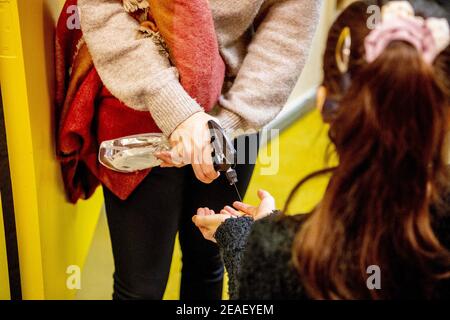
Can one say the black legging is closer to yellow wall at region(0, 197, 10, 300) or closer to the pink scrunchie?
yellow wall at region(0, 197, 10, 300)

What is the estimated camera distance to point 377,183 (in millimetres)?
545

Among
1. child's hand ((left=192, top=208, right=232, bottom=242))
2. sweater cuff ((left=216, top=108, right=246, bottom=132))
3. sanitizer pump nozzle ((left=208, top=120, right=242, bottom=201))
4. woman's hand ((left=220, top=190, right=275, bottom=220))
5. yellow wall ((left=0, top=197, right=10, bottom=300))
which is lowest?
yellow wall ((left=0, top=197, right=10, bottom=300))

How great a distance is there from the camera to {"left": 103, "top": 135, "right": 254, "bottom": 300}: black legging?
2.97ft

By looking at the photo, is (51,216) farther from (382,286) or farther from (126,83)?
(382,286)

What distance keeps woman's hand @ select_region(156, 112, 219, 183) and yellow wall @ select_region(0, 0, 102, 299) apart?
10.9 inches

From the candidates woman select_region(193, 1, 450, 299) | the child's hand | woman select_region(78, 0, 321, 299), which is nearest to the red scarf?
woman select_region(78, 0, 321, 299)

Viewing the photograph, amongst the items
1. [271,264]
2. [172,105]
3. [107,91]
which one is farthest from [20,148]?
[271,264]

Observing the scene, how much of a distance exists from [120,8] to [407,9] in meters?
0.46

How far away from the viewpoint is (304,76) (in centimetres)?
144

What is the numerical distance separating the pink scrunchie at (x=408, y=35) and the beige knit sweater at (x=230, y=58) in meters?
0.34

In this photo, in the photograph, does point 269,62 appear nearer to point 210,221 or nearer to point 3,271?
point 210,221

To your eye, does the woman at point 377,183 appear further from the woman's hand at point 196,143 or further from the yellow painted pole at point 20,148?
the yellow painted pole at point 20,148

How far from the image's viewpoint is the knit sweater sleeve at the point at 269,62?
851mm

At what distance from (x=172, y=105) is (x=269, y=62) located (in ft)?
0.63
